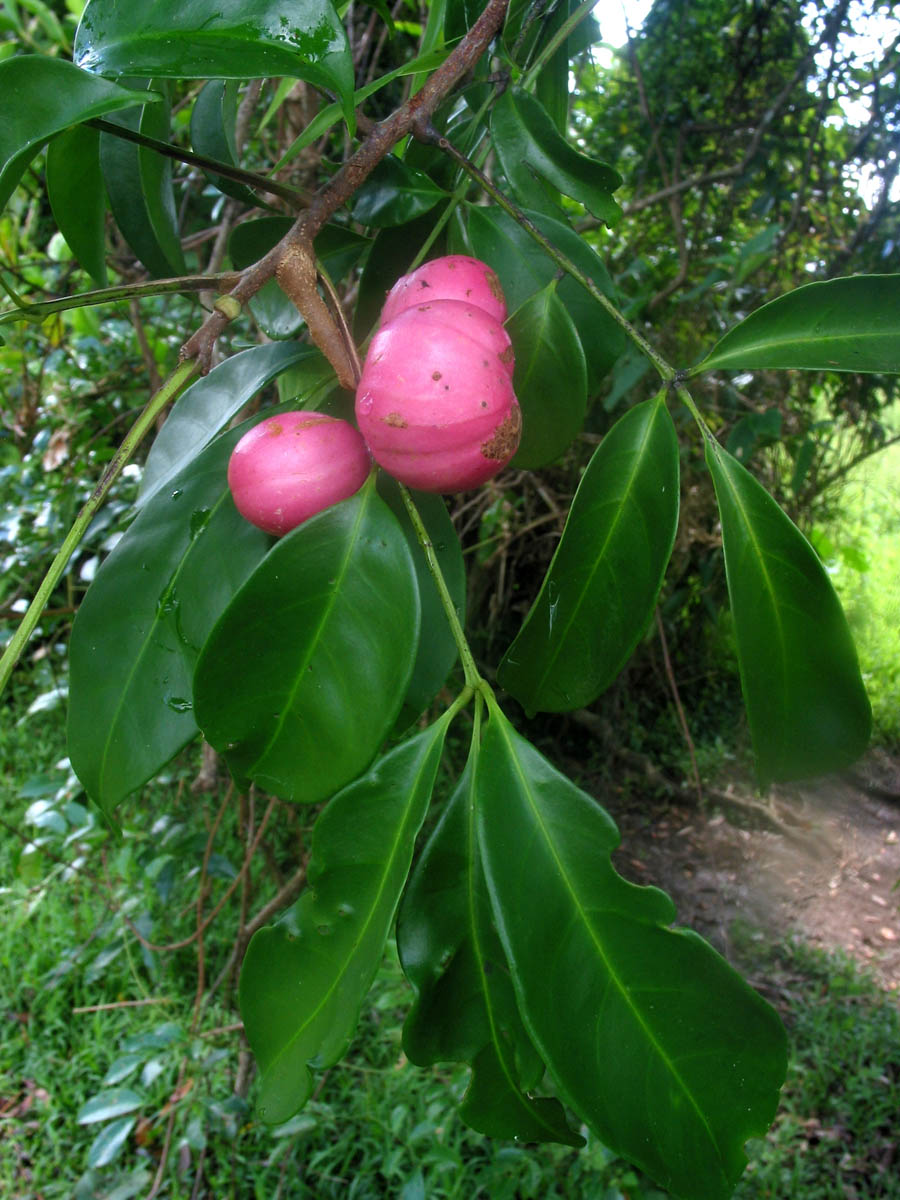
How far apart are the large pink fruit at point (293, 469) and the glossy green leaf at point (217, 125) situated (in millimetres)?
234

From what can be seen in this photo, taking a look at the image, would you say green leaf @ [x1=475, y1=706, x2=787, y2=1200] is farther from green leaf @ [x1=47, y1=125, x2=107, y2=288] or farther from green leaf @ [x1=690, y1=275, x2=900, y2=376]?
green leaf @ [x1=47, y1=125, x2=107, y2=288]

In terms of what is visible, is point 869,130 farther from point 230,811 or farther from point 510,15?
point 230,811

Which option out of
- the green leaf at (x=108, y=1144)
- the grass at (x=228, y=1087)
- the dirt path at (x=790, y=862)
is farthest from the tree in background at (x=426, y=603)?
the dirt path at (x=790, y=862)

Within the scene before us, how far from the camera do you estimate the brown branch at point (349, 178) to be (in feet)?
1.66

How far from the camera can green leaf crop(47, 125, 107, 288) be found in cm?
64

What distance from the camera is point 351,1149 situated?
5.39 ft

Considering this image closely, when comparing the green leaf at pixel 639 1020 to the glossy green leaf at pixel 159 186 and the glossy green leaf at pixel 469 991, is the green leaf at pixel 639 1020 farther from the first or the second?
the glossy green leaf at pixel 159 186

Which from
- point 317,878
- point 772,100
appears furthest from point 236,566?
point 772,100

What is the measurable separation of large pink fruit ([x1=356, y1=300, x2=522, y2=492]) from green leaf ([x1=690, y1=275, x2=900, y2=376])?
14cm

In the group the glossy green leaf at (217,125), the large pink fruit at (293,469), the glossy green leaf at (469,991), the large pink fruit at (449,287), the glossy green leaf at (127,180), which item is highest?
the glossy green leaf at (217,125)

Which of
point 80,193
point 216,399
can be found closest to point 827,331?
point 216,399

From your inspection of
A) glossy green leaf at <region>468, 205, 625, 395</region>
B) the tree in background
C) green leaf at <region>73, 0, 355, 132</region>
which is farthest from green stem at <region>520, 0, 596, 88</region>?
green leaf at <region>73, 0, 355, 132</region>

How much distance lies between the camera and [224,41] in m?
0.43

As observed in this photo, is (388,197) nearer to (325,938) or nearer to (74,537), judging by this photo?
(74,537)
